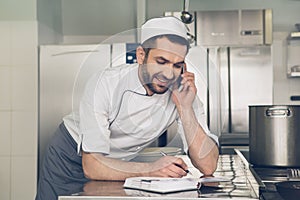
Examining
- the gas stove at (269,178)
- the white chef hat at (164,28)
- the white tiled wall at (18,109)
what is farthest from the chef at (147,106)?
the white tiled wall at (18,109)

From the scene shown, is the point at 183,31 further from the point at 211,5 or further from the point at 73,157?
the point at 211,5

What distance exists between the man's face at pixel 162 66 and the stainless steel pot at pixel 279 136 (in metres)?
0.29

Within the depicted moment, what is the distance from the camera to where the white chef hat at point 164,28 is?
1.08m

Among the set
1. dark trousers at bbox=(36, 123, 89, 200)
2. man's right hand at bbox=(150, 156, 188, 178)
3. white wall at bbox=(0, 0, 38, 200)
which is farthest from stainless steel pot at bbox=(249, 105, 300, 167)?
white wall at bbox=(0, 0, 38, 200)

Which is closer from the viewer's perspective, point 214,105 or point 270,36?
point 214,105

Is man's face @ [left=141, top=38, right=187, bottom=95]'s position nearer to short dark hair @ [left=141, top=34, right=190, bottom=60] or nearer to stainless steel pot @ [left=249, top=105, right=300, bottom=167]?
short dark hair @ [left=141, top=34, right=190, bottom=60]

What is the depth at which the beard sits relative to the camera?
1085mm

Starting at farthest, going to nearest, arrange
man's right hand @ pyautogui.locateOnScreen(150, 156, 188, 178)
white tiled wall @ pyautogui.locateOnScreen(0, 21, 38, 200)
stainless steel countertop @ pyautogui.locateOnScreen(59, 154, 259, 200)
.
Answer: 1. white tiled wall @ pyautogui.locateOnScreen(0, 21, 38, 200)
2. man's right hand @ pyautogui.locateOnScreen(150, 156, 188, 178)
3. stainless steel countertop @ pyautogui.locateOnScreen(59, 154, 259, 200)

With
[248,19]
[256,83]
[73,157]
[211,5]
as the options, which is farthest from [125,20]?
[73,157]

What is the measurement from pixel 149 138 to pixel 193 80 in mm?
200

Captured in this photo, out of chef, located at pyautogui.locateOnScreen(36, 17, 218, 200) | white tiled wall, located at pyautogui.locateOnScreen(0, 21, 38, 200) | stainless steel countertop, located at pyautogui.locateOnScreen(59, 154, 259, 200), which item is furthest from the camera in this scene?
white tiled wall, located at pyautogui.locateOnScreen(0, 21, 38, 200)

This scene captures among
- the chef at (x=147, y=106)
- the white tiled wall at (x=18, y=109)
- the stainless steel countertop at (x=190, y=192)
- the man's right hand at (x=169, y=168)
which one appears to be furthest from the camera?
the white tiled wall at (x=18, y=109)

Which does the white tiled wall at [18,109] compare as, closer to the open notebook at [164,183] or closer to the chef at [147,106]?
the chef at [147,106]

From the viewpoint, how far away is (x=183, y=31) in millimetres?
1116
